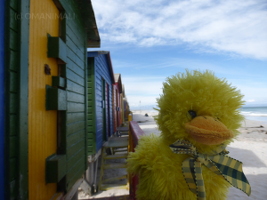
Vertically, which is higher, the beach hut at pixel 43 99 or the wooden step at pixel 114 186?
the beach hut at pixel 43 99

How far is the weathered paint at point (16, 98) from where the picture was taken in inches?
64.4

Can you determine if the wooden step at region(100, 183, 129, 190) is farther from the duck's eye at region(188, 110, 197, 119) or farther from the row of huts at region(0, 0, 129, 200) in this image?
the duck's eye at region(188, 110, 197, 119)

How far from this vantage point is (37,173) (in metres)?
2.22

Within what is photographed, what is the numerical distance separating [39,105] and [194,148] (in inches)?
75.4

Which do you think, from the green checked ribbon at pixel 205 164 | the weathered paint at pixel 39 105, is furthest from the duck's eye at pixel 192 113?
the weathered paint at pixel 39 105

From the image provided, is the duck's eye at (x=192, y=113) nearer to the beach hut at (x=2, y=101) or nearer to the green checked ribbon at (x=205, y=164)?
the green checked ribbon at (x=205, y=164)

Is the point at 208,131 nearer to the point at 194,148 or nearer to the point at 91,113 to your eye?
the point at 194,148

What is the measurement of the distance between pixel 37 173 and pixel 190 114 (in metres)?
2.03

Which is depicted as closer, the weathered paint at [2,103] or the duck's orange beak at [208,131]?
the duck's orange beak at [208,131]

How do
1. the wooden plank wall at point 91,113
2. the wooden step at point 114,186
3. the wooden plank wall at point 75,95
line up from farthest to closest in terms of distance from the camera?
the wooden step at point 114,186 → the wooden plank wall at point 91,113 → the wooden plank wall at point 75,95

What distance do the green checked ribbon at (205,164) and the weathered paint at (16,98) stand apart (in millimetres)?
1485

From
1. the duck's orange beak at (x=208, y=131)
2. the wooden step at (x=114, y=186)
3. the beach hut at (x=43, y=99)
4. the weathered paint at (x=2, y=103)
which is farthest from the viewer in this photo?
the wooden step at (x=114, y=186)

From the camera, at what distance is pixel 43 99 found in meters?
2.37

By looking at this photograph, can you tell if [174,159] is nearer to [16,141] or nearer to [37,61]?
[16,141]
